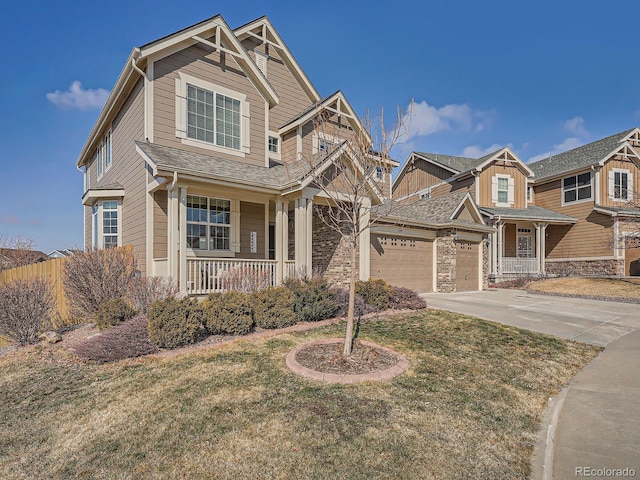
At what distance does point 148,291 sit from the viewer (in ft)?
24.7

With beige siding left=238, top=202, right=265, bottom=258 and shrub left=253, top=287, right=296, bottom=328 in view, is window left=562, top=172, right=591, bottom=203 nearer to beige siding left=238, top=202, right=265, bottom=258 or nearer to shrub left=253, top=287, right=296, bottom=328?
beige siding left=238, top=202, right=265, bottom=258

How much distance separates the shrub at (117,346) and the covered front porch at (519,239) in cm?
1708

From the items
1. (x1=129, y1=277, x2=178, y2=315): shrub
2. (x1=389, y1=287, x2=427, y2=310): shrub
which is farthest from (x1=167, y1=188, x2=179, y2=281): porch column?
(x1=389, y1=287, x2=427, y2=310): shrub

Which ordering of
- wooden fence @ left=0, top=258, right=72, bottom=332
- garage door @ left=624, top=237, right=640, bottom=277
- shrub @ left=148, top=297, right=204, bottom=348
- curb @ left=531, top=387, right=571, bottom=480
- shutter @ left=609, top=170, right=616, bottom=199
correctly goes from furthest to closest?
shutter @ left=609, top=170, right=616, bottom=199 → garage door @ left=624, top=237, right=640, bottom=277 → wooden fence @ left=0, top=258, right=72, bottom=332 → shrub @ left=148, top=297, right=204, bottom=348 → curb @ left=531, top=387, right=571, bottom=480

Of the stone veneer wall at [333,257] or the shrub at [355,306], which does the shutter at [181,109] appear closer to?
the stone veneer wall at [333,257]

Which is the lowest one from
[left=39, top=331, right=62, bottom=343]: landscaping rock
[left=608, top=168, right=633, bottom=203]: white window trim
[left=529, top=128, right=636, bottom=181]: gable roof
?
[left=39, top=331, right=62, bottom=343]: landscaping rock

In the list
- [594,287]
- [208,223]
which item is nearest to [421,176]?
[594,287]

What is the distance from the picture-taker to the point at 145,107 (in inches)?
382

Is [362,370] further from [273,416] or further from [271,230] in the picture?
[271,230]

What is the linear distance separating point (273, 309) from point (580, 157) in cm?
2396

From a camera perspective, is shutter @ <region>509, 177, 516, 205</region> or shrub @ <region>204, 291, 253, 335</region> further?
shutter @ <region>509, 177, 516, 205</region>

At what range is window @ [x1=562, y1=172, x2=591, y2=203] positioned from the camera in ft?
65.3

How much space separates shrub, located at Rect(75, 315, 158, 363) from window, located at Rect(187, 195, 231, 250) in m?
4.49

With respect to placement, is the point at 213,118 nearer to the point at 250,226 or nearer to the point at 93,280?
the point at 250,226
